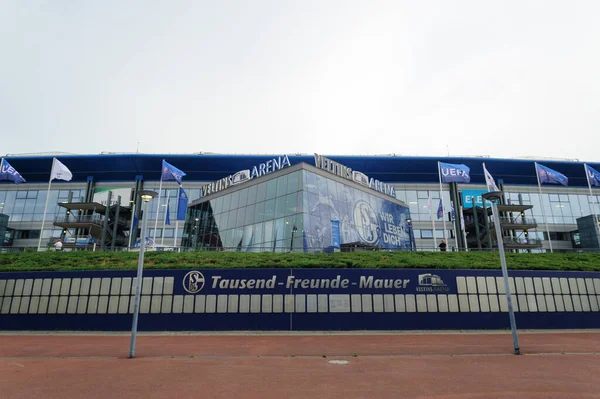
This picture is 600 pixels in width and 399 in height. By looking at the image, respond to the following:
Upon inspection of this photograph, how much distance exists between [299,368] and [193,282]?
1378cm

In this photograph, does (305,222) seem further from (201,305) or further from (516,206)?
(516,206)

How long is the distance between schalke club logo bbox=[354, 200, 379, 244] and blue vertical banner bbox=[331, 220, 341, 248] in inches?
232

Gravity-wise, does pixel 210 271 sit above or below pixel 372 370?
above

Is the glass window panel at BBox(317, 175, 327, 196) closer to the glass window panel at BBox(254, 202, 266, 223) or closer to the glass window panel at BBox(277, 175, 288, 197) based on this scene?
the glass window panel at BBox(277, 175, 288, 197)

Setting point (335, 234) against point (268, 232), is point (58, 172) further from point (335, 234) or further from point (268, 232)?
point (335, 234)

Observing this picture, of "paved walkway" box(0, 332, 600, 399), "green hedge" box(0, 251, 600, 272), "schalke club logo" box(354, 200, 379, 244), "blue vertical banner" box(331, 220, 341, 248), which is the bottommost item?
"paved walkway" box(0, 332, 600, 399)

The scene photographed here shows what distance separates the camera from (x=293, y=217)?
3391 centimetres

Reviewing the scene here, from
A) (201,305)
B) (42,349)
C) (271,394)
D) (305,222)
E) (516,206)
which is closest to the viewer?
(271,394)

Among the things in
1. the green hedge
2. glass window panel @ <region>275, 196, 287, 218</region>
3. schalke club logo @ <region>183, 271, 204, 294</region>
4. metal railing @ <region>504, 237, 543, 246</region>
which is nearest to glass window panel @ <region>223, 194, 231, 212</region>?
glass window panel @ <region>275, 196, 287, 218</region>

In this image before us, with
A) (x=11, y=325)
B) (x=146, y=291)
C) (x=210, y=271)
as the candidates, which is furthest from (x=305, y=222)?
(x=11, y=325)

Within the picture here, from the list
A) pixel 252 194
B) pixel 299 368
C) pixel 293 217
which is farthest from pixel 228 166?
pixel 299 368

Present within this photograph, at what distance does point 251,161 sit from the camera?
57.8 metres

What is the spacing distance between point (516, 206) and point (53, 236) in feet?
240

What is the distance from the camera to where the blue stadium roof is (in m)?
57.3
